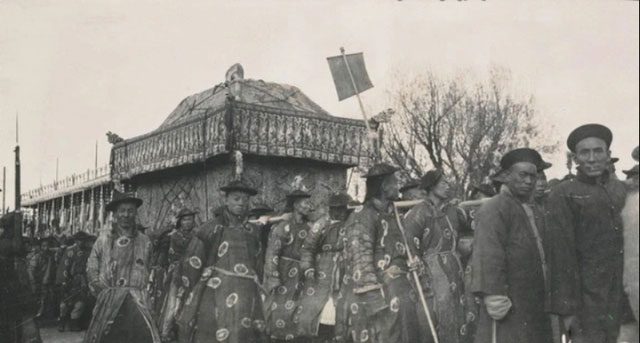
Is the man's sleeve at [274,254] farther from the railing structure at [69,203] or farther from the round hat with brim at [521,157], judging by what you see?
the railing structure at [69,203]

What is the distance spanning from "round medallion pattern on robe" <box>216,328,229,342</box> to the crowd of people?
27mm

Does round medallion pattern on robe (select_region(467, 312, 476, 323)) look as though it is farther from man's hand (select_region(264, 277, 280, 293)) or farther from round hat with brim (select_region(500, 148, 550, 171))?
round hat with brim (select_region(500, 148, 550, 171))

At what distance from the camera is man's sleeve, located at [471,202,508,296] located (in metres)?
5.21

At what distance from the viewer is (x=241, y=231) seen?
24.5ft

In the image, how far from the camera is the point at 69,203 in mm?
28953

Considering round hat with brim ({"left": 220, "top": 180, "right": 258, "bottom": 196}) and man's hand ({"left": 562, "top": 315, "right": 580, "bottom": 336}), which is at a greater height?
round hat with brim ({"left": 220, "top": 180, "right": 258, "bottom": 196})

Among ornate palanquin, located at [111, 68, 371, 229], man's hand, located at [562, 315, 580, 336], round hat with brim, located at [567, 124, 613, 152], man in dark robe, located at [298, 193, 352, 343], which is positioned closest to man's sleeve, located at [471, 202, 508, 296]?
man's hand, located at [562, 315, 580, 336]

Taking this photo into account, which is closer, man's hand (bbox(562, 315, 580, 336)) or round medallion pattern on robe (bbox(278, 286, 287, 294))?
man's hand (bbox(562, 315, 580, 336))

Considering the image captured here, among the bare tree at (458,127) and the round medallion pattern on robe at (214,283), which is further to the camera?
the bare tree at (458,127)

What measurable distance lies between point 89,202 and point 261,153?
16.0 m

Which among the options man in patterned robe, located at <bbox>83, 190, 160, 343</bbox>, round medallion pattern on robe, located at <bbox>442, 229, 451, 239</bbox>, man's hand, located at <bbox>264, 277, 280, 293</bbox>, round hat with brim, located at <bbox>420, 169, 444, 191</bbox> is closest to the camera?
man in patterned robe, located at <bbox>83, 190, 160, 343</bbox>

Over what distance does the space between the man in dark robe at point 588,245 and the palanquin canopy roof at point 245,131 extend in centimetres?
828

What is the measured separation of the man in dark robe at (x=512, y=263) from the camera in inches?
205

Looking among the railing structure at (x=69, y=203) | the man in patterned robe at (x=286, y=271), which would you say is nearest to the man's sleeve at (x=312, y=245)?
the man in patterned robe at (x=286, y=271)
